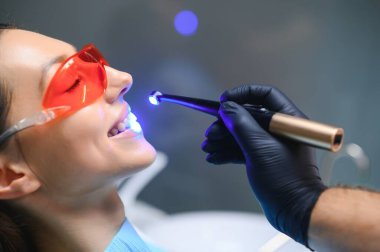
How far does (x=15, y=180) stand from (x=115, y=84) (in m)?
0.35

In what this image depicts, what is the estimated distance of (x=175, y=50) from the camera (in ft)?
6.14

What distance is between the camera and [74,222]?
1046 mm

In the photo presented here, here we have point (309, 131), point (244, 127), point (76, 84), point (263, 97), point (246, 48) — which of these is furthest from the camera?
point (246, 48)

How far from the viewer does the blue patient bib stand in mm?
1055

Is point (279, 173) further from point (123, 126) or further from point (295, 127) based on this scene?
point (123, 126)

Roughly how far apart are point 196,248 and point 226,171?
0.44 meters

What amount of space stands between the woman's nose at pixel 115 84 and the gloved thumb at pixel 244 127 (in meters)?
0.29

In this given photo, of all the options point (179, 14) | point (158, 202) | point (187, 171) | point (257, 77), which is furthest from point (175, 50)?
point (158, 202)

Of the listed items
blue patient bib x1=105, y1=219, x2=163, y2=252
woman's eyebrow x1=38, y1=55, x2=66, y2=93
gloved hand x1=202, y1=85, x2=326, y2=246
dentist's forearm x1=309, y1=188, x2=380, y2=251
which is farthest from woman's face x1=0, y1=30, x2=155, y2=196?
dentist's forearm x1=309, y1=188, x2=380, y2=251

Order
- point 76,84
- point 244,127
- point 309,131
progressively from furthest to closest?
point 76,84 → point 244,127 → point 309,131

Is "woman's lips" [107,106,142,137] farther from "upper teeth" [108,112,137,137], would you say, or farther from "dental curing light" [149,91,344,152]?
"dental curing light" [149,91,344,152]

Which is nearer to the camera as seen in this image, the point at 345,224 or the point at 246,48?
the point at 345,224

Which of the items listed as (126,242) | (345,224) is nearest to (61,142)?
(126,242)

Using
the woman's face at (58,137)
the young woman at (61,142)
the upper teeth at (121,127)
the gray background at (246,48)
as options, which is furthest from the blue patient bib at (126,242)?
the gray background at (246,48)
